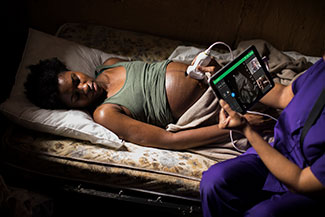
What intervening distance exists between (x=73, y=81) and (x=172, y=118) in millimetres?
541

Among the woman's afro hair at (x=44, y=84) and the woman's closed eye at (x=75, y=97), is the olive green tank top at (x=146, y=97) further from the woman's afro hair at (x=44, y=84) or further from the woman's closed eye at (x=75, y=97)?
the woman's afro hair at (x=44, y=84)

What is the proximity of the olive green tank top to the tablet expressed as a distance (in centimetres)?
44

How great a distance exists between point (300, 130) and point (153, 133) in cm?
63

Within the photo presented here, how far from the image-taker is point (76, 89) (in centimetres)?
132

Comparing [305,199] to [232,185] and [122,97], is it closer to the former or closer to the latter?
[232,185]

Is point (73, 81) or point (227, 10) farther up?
point (227, 10)

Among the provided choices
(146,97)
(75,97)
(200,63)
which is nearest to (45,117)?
(75,97)

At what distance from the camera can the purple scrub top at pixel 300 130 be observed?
0.83 metres

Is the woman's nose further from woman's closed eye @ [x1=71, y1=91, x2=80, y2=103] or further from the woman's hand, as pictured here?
the woman's hand

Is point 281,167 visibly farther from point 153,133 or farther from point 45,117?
point 45,117

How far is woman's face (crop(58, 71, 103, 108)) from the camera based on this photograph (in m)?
1.32

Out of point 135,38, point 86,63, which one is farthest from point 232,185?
point 135,38

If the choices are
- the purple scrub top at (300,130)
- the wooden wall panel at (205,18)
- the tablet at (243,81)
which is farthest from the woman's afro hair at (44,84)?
the purple scrub top at (300,130)

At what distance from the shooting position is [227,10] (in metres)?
1.86
